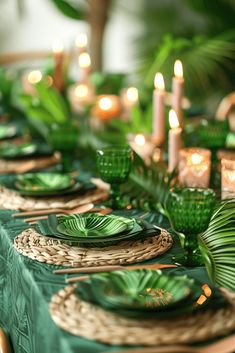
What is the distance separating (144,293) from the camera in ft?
3.25

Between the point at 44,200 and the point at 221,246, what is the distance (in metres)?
0.53

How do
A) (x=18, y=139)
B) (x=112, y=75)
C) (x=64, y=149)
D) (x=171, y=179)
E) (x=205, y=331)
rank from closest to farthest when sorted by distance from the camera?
(x=205, y=331), (x=171, y=179), (x=64, y=149), (x=18, y=139), (x=112, y=75)

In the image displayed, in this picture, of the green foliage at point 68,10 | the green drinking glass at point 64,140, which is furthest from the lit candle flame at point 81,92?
the green foliage at point 68,10

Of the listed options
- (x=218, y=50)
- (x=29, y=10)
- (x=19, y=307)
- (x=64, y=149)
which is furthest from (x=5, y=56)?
(x=19, y=307)

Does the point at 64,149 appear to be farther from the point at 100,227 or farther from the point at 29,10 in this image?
the point at 29,10

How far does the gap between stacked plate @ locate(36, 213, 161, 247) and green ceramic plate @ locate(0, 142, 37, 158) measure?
2.36 ft

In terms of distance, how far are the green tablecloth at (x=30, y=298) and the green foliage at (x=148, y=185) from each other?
0.08 metres

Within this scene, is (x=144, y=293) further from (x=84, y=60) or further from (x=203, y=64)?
(x=203, y=64)

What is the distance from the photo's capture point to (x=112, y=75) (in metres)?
2.88

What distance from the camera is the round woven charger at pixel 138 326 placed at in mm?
883

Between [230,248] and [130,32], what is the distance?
486 centimetres

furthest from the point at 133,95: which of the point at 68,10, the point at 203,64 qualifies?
the point at 68,10

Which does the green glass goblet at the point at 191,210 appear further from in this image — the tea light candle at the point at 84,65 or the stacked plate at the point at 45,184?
the tea light candle at the point at 84,65

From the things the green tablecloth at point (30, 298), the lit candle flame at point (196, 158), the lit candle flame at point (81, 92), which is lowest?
the green tablecloth at point (30, 298)
